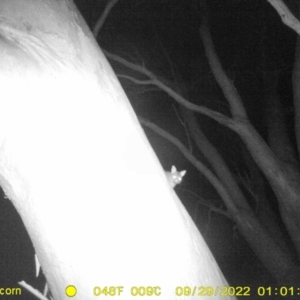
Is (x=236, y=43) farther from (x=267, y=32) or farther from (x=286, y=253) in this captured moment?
(x=286, y=253)

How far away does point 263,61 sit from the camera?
18.2 ft

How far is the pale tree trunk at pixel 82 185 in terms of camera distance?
0.89 metres

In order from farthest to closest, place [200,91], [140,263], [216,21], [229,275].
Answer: [229,275]
[200,91]
[216,21]
[140,263]

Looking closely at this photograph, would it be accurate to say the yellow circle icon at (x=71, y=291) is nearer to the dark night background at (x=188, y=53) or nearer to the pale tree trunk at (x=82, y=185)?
the pale tree trunk at (x=82, y=185)

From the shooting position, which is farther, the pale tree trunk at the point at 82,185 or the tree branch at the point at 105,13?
the tree branch at the point at 105,13

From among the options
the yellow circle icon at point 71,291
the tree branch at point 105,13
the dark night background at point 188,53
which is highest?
the dark night background at point 188,53

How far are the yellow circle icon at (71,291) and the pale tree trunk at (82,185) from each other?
0.6 inches

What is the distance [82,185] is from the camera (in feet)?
3.00

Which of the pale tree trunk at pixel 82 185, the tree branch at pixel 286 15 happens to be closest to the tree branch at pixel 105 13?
the tree branch at pixel 286 15

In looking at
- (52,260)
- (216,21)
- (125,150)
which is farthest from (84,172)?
(216,21)

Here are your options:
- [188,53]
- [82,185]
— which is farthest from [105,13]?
[82,185]

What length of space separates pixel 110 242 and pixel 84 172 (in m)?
0.19
